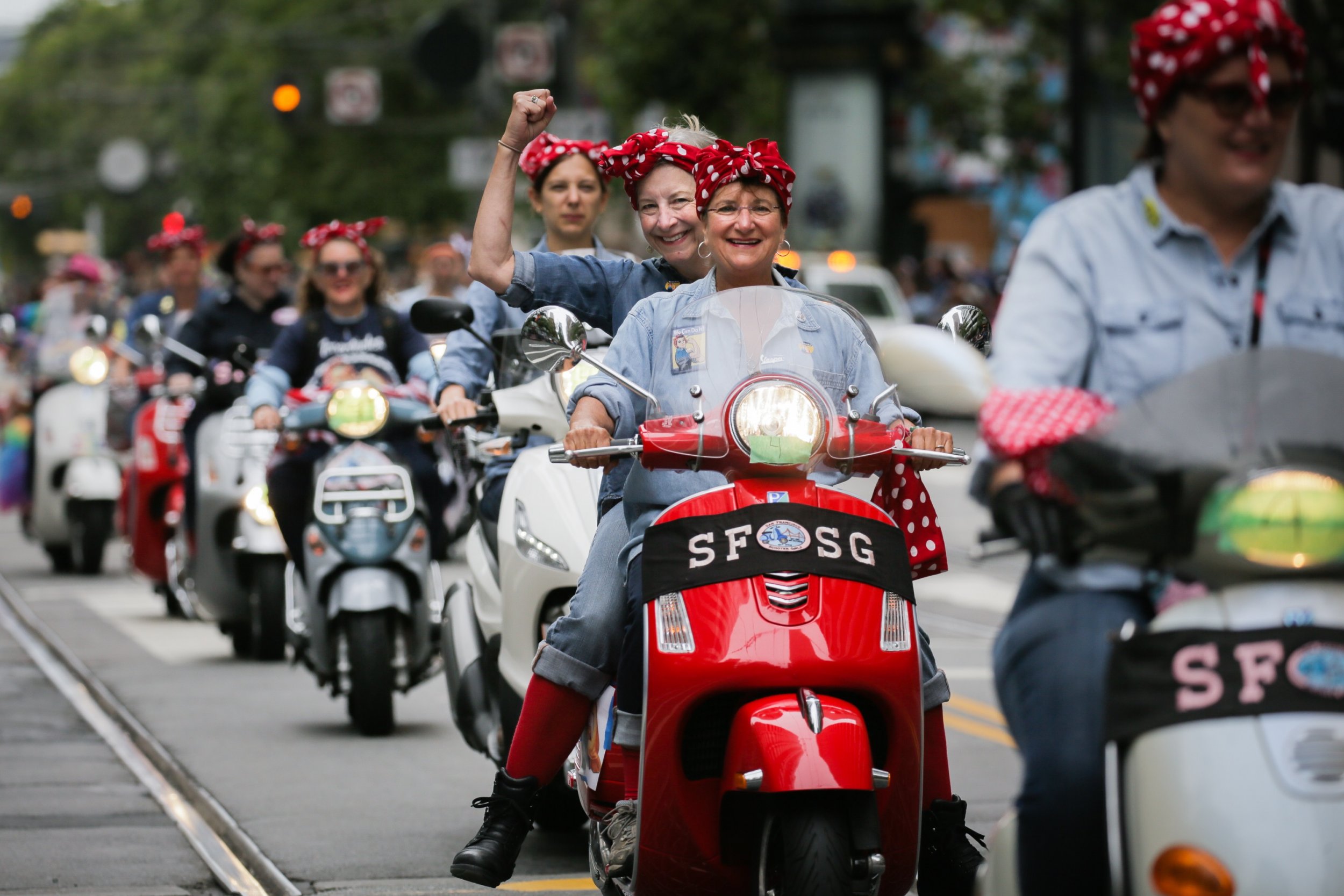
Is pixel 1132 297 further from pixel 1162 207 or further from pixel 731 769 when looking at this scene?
pixel 731 769

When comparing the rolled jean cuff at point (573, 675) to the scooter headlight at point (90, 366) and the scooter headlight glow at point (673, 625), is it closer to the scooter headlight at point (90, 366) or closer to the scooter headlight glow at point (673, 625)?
the scooter headlight glow at point (673, 625)

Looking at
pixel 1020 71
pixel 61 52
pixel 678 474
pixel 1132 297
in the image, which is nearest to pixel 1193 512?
pixel 1132 297

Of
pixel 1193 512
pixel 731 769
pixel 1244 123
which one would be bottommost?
pixel 731 769

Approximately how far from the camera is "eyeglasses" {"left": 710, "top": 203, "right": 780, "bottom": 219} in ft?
16.1

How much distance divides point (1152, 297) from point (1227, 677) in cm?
68

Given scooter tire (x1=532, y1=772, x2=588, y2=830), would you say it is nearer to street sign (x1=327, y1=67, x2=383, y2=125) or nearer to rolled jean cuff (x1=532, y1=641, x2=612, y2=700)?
rolled jean cuff (x1=532, y1=641, x2=612, y2=700)

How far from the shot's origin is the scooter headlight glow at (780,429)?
442cm

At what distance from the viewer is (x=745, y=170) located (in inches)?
192

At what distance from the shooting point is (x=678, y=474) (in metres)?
4.89

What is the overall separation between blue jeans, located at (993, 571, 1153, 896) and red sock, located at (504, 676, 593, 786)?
5.61 feet

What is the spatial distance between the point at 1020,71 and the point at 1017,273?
2876cm

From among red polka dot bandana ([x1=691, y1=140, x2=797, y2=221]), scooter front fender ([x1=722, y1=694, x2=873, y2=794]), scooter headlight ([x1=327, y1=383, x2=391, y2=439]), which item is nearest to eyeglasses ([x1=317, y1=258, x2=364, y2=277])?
scooter headlight ([x1=327, y1=383, x2=391, y2=439])

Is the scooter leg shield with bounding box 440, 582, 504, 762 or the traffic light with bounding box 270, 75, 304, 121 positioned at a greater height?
the traffic light with bounding box 270, 75, 304, 121

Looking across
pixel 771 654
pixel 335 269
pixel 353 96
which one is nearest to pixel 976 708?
pixel 335 269
